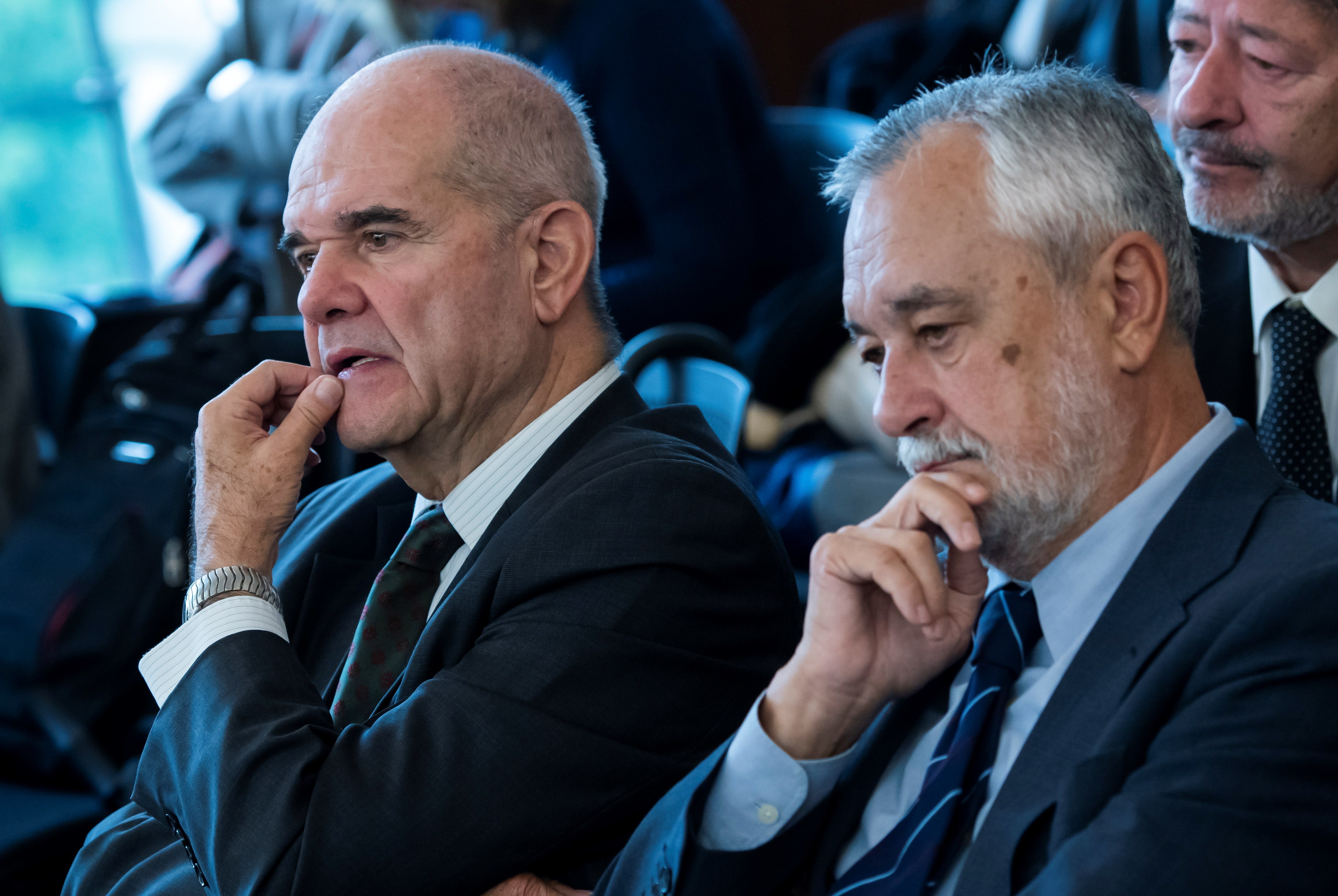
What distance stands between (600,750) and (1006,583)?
0.40 m

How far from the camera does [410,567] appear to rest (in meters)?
1.47

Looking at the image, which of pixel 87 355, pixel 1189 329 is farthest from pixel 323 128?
pixel 87 355

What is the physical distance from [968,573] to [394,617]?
2.06 feet

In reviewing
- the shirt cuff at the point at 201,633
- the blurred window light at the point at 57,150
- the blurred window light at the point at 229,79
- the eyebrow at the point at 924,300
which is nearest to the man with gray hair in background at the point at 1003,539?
the eyebrow at the point at 924,300

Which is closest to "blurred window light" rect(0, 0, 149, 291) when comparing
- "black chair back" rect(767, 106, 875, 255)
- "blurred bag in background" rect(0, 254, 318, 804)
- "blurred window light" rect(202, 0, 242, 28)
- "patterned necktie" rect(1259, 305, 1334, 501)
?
"blurred window light" rect(202, 0, 242, 28)

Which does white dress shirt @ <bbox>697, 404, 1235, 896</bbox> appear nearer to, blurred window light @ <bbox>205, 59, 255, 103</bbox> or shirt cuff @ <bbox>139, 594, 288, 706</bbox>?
shirt cuff @ <bbox>139, 594, 288, 706</bbox>

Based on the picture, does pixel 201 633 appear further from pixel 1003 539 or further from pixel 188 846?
pixel 1003 539

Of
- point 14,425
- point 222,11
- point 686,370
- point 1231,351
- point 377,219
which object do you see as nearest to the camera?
point 377,219

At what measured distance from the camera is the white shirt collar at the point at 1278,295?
Answer: 64.1 inches

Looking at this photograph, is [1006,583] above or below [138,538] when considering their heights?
above

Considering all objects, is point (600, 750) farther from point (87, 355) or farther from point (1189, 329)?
point (87, 355)

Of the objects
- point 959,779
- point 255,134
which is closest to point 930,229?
point 959,779

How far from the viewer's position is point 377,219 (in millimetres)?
1429

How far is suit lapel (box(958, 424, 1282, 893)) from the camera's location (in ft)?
3.24
